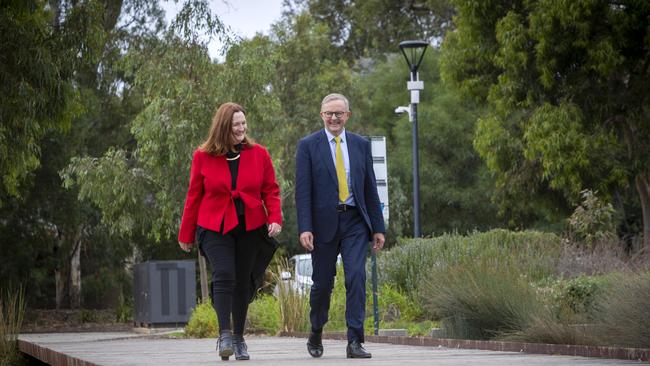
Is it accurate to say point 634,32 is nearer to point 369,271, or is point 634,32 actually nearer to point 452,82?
point 452,82

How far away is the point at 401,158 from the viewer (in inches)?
1698

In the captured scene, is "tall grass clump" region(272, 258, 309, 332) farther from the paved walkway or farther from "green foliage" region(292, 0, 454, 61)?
"green foliage" region(292, 0, 454, 61)

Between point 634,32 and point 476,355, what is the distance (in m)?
18.6

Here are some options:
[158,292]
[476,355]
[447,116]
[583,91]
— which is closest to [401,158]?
[447,116]

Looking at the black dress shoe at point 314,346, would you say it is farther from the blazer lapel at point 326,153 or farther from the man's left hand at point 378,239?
the blazer lapel at point 326,153

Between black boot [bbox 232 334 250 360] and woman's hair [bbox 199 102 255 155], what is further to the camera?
black boot [bbox 232 334 250 360]

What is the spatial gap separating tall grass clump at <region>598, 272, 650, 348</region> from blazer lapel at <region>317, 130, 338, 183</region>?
2.43m

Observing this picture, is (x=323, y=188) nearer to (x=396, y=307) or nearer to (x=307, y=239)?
(x=307, y=239)

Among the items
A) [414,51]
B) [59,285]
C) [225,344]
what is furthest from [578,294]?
[59,285]

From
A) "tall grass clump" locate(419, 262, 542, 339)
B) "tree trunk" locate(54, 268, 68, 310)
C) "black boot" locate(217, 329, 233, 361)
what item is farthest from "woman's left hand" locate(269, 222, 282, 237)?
"tree trunk" locate(54, 268, 68, 310)

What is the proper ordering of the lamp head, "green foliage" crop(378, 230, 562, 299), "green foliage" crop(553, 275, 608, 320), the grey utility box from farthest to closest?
1. the lamp head
2. the grey utility box
3. "green foliage" crop(378, 230, 562, 299)
4. "green foliage" crop(553, 275, 608, 320)

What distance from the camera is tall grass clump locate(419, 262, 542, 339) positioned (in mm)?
12008

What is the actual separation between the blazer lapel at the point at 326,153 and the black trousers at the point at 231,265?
66cm

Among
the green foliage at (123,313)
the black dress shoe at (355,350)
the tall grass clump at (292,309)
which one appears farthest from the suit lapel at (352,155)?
the green foliage at (123,313)
